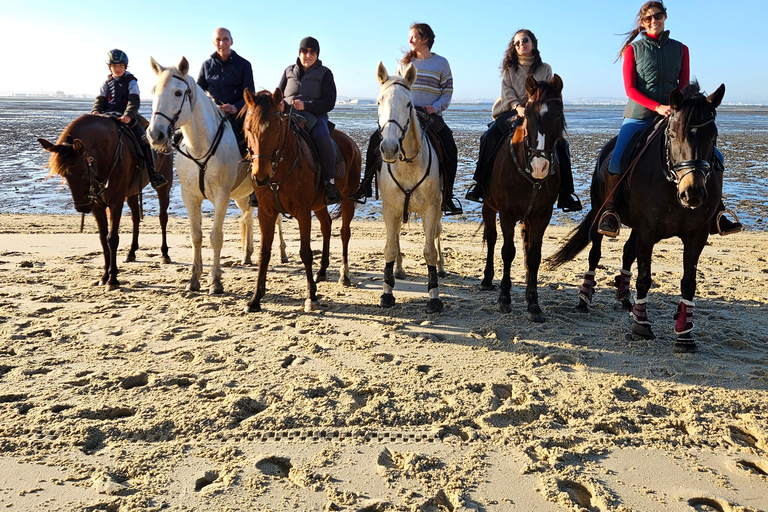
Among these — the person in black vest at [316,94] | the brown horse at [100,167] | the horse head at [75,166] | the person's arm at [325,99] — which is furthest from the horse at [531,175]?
the horse head at [75,166]

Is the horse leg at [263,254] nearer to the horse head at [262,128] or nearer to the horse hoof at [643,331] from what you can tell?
the horse head at [262,128]

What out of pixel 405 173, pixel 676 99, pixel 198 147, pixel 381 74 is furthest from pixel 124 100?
pixel 676 99

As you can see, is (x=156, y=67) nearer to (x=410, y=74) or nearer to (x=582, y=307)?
(x=410, y=74)

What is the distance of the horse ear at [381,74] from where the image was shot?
5723 millimetres

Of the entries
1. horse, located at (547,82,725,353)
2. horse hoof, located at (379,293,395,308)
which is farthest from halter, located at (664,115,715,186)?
horse hoof, located at (379,293,395,308)

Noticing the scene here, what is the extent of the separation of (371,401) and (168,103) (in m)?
3.91

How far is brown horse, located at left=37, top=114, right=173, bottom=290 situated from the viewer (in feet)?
22.3

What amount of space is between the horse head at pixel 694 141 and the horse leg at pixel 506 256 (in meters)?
1.75

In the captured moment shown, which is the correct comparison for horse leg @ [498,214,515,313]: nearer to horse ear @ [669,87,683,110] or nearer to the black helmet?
horse ear @ [669,87,683,110]

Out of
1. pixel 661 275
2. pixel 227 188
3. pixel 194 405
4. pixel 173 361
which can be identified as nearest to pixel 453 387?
pixel 194 405

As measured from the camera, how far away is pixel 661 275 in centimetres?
766

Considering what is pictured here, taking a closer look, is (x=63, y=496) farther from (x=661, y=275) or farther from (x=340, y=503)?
(x=661, y=275)

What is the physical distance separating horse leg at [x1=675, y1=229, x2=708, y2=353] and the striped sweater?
2.91 metres

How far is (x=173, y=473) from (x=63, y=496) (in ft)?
1.82
